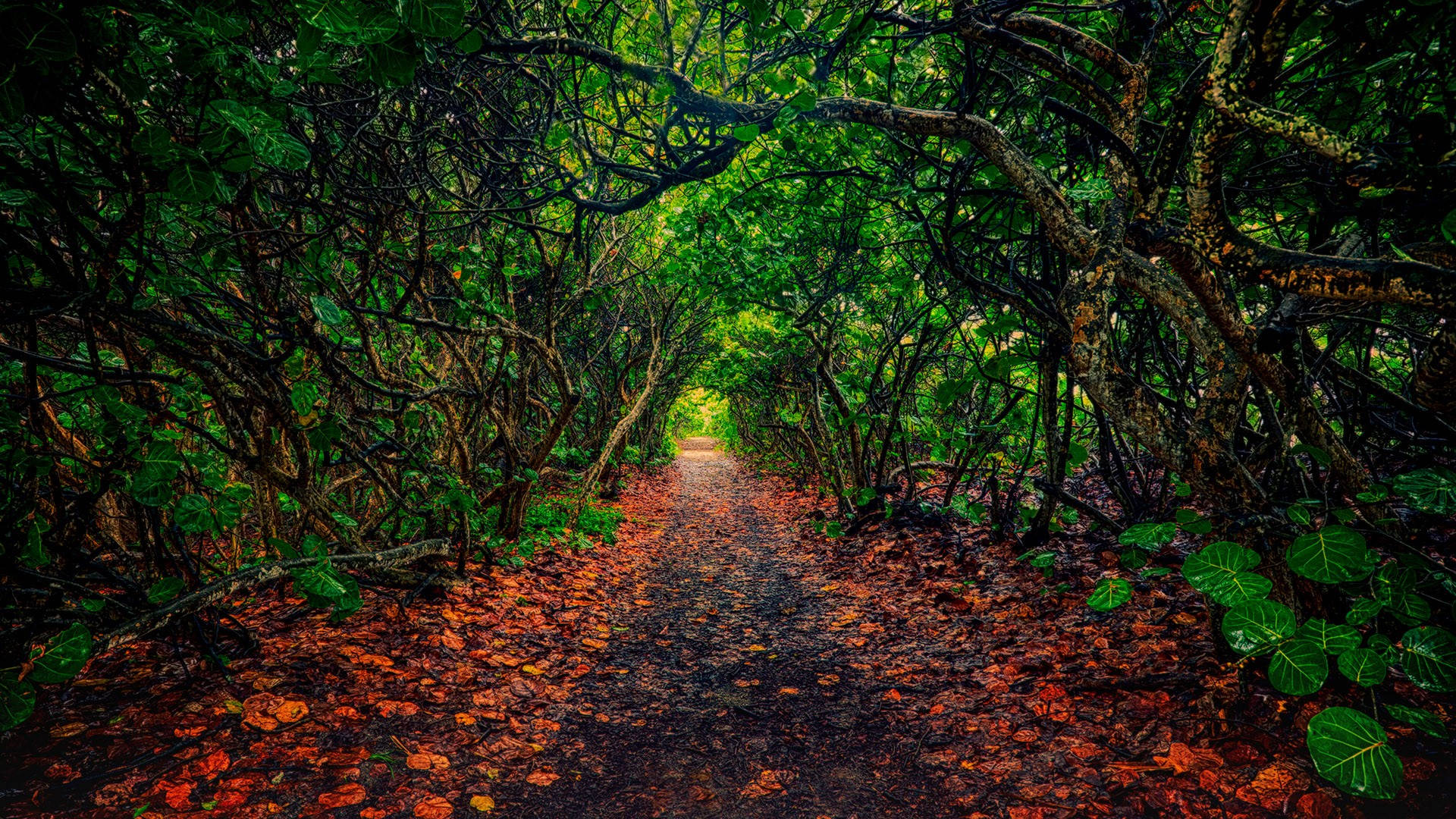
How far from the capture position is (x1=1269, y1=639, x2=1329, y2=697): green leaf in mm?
1727

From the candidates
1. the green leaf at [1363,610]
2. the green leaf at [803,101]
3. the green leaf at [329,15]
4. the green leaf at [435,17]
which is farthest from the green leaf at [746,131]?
the green leaf at [1363,610]

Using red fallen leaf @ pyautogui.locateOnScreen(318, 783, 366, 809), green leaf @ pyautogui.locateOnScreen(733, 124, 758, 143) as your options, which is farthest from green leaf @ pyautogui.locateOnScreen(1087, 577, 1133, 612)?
red fallen leaf @ pyautogui.locateOnScreen(318, 783, 366, 809)

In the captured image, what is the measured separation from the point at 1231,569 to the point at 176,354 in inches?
172

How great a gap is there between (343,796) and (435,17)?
299 cm

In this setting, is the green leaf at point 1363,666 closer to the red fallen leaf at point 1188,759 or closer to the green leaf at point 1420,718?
the green leaf at point 1420,718

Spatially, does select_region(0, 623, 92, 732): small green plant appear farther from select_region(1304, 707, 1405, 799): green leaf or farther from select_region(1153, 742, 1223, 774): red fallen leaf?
select_region(1153, 742, 1223, 774): red fallen leaf

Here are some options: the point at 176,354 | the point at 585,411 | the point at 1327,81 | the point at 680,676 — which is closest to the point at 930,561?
the point at 680,676

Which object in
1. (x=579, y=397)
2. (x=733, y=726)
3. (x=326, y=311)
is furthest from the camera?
(x=579, y=397)

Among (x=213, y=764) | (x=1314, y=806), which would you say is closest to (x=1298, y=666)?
(x=1314, y=806)

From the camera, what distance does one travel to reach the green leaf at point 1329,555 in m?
1.80

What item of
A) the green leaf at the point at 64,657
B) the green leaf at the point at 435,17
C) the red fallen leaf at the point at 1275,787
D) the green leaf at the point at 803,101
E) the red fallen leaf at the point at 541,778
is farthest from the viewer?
the green leaf at the point at 803,101

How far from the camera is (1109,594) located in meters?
2.43

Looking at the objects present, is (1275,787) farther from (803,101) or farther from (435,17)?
(435,17)

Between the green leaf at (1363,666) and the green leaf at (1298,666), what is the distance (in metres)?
0.05
